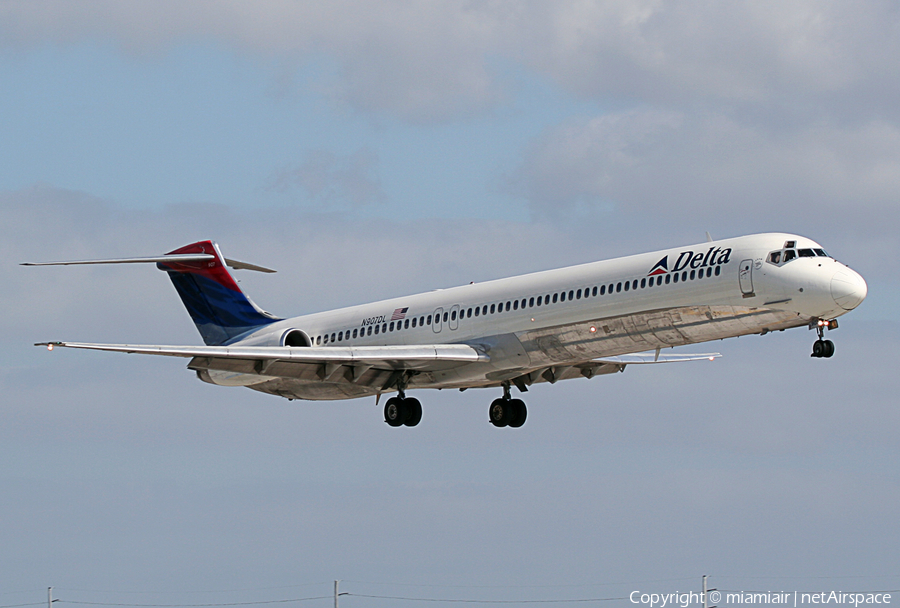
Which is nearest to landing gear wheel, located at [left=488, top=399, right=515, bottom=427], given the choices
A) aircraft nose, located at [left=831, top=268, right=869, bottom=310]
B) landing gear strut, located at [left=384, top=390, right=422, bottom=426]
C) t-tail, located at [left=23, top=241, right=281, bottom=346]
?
landing gear strut, located at [left=384, top=390, right=422, bottom=426]

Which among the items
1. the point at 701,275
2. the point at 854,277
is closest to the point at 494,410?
the point at 701,275

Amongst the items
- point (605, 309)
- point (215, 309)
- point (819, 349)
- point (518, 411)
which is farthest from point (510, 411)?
point (819, 349)

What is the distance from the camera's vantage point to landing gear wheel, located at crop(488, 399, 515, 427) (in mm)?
35250

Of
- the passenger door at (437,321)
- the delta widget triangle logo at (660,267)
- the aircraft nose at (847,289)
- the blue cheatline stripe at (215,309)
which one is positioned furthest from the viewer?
the blue cheatline stripe at (215,309)

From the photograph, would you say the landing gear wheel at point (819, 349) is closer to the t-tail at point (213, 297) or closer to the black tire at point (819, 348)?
the black tire at point (819, 348)

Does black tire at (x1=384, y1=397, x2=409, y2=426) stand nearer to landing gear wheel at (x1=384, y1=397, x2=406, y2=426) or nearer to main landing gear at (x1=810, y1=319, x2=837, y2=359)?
landing gear wheel at (x1=384, y1=397, x2=406, y2=426)

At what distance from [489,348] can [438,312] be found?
2210 mm

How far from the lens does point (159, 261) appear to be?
126 ft

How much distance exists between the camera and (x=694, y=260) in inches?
1105

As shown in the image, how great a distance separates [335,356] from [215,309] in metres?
7.98

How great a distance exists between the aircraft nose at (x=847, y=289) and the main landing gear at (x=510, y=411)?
11103mm

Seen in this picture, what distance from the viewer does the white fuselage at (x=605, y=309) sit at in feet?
88.2

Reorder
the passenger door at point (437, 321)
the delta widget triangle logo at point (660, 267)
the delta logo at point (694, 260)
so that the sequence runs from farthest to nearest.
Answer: the passenger door at point (437, 321) < the delta widget triangle logo at point (660, 267) < the delta logo at point (694, 260)

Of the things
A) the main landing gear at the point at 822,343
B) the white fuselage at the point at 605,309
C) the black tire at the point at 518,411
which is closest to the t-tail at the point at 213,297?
the white fuselage at the point at 605,309
